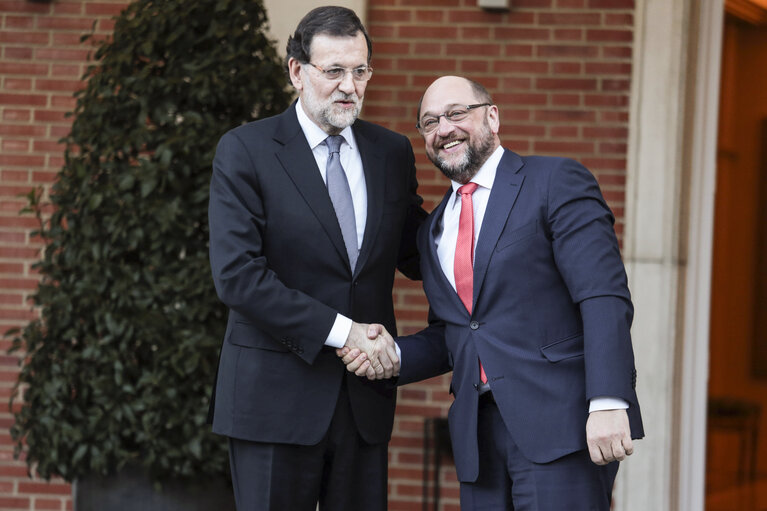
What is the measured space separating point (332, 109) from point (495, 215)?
0.55m

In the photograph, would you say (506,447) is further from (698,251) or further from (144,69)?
(698,251)

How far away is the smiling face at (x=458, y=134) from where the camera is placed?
2797 mm

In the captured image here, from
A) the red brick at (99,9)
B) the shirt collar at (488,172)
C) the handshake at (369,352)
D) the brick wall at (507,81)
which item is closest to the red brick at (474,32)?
the brick wall at (507,81)

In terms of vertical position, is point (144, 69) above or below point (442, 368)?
above

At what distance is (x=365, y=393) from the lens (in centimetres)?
290

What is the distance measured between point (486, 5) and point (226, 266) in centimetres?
251

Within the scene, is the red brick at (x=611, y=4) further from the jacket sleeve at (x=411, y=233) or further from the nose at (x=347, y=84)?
the nose at (x=347, y=84)

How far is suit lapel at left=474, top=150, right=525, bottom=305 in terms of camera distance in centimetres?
269

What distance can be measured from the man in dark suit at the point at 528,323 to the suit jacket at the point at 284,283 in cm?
15

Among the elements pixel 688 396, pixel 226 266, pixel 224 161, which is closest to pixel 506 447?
pixel 226 266

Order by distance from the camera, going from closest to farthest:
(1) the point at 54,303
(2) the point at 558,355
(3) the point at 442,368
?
1. (2) the point at 558,355
2. (3) the point at 442,368
3. (1) the point at 54,303

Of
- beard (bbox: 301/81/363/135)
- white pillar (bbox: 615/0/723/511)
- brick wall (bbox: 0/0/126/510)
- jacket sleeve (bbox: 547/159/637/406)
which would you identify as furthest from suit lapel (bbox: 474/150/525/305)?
brick wall (bbox: 0/0/126/510)

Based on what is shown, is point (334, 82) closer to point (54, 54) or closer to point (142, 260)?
point (142, 260)

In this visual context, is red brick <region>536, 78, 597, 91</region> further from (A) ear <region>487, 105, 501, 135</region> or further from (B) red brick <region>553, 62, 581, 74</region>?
(A) ear <region>487, 105, 501, 135</region>
